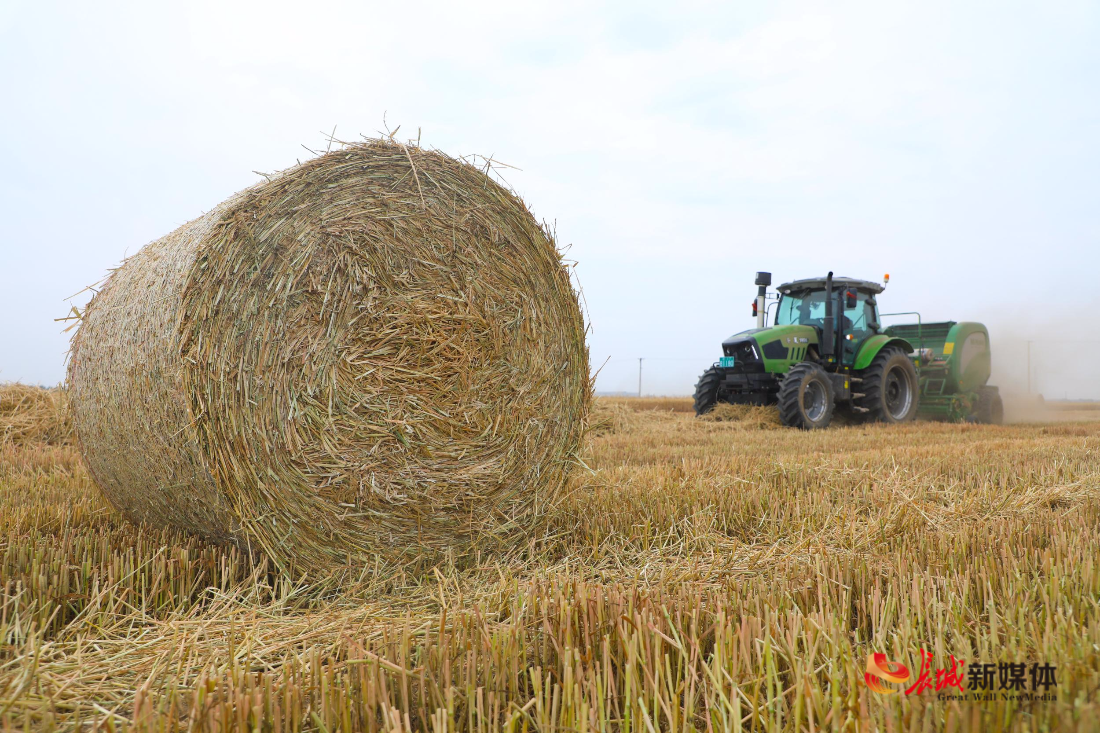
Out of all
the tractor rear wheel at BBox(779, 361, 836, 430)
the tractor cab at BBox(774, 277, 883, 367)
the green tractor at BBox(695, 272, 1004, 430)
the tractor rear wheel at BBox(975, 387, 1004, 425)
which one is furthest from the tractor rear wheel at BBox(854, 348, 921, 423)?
the tractor rear wheel at BBox(975, 387, 1004, 425)

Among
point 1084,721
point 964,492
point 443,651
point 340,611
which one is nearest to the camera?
point 1084,721

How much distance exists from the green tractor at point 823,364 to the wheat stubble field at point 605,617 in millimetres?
5101

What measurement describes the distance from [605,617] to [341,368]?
5.51ft

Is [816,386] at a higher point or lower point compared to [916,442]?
higher

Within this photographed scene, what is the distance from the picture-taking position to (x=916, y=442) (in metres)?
7.58

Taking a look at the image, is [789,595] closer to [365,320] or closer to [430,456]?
[430,456]

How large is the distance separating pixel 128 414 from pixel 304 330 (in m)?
0.86

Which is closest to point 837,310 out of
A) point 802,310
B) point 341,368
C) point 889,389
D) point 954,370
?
point 802,310

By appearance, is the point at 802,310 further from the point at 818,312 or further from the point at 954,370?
the point at 954,370

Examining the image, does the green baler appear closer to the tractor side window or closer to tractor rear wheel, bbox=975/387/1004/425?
tractor rear wheel, bbox=975/387/1004/425

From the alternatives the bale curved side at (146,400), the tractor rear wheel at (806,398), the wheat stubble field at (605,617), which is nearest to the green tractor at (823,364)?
the tractor rear wheel at (806,398)

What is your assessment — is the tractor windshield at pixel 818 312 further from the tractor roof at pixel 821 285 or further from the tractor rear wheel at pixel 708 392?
the tractor rear wheel at pixel 708 392

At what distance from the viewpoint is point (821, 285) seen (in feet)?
34.4

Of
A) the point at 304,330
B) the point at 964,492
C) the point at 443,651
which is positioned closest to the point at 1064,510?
the point at 964,492
